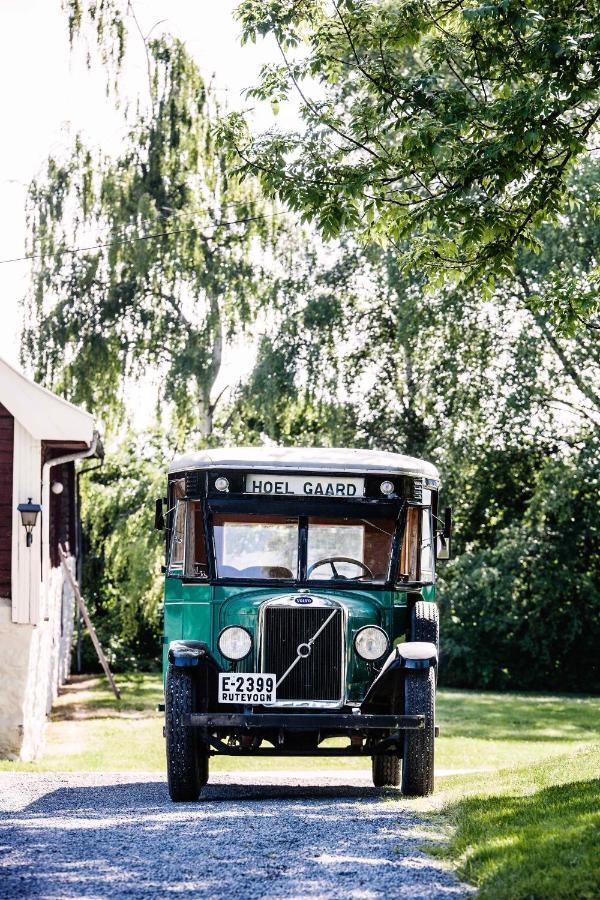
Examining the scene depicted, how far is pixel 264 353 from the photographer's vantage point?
24844 mm

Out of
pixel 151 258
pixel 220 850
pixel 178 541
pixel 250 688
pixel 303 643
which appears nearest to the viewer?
pixel 220 850

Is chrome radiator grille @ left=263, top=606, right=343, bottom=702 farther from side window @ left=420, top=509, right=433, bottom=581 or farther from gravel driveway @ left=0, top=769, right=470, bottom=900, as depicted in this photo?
side window @ left=420, top=509, right=433, bottom=581

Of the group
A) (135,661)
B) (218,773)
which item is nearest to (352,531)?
(218,773)

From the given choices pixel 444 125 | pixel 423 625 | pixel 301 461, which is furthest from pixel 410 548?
pixel 444 125

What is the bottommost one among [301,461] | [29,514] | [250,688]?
[250,688]

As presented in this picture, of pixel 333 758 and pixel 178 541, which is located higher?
pixel 178 541

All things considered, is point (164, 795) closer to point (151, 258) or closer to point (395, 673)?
point (395, 673)

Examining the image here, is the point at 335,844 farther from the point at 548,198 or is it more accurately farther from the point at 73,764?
the point at 73,764

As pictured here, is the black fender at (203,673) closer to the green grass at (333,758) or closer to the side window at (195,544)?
the side window at (195,544)

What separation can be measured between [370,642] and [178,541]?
1857mm

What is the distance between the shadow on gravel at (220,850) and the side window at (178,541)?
1936 mm

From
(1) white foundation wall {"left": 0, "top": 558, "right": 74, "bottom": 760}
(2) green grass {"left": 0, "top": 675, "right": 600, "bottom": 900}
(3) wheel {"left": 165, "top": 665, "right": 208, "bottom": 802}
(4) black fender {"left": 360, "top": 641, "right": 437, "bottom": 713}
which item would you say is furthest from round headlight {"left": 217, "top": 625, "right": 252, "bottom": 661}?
(1) white foundation wall {"left": 0, "top": 558, "right": 74, "bottom": 760}

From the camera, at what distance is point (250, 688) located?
10.0 metres

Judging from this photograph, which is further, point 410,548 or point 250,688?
point 410,548
